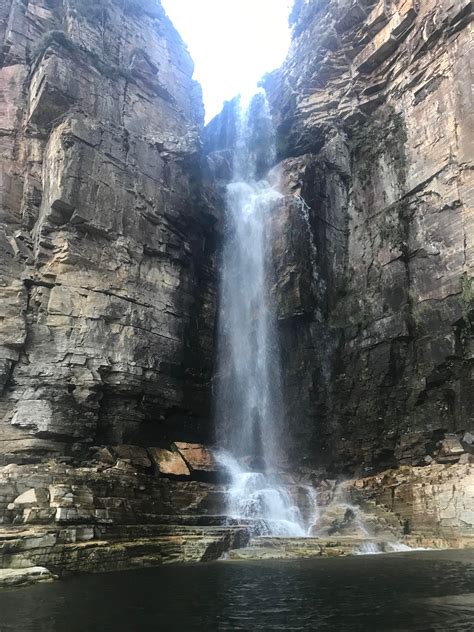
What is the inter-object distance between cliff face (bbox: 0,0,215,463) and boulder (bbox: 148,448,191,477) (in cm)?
109

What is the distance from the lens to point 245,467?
2292 centimetres

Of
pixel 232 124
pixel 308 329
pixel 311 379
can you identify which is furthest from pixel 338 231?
pixel 232 124

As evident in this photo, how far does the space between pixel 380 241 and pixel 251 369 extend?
9.17m

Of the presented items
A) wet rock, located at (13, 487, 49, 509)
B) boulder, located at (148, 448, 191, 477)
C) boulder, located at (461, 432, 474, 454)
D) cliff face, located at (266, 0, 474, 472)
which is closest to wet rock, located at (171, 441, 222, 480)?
boulder, located at (148, 448, 191, 477)

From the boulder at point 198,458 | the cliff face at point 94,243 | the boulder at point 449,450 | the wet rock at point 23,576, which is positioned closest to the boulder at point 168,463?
the boulder at point 198,458

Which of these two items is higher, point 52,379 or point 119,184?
point 119,184

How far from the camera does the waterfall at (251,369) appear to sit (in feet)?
67.4

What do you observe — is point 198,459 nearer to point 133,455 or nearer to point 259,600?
point 133,455

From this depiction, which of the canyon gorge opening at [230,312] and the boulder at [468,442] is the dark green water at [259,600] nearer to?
the canyon gorge opening at [230,312]

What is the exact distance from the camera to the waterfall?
67.4ft

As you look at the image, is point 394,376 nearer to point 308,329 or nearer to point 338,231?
point 308,329

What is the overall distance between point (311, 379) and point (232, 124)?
20867 mm

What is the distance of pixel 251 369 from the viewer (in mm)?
25922

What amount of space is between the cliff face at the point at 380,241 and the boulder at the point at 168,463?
6390 mm
